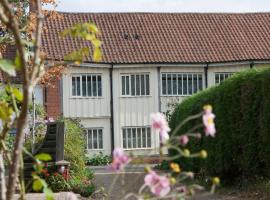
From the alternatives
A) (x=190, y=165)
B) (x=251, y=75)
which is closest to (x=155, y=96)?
(x=190, y=165)

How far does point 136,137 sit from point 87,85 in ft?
13.4

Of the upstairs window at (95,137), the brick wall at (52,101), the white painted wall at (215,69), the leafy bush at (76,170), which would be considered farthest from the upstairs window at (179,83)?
the leafy bush at (76,170)

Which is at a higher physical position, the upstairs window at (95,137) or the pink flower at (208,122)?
the upstairs window at (95,137)

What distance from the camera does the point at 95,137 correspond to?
121ft

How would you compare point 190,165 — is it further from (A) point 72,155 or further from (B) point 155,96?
(B) point 155,96

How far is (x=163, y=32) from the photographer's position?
39219mm

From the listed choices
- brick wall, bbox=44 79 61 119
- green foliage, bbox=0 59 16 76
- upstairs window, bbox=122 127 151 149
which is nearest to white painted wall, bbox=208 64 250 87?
upstairs window, bbox=122 127 151 149

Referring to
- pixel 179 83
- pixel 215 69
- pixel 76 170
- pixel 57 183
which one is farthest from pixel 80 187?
pixel 215 69

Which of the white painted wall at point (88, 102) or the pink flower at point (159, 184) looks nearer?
the pink flower at point (159, 184)

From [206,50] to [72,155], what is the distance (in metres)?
22.3

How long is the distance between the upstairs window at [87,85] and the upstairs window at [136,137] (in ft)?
8.79

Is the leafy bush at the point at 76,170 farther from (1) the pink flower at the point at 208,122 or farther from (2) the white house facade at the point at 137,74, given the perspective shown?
(2) the white house facade at the point at 137,74

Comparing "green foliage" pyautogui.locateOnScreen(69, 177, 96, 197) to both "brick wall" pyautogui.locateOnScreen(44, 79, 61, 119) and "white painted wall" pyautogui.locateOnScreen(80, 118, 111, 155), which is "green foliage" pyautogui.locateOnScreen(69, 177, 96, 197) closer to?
"brick wall" pyautogui.locateOnScreen(44, 79, 61, 119)

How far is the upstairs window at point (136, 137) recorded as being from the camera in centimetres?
3728
